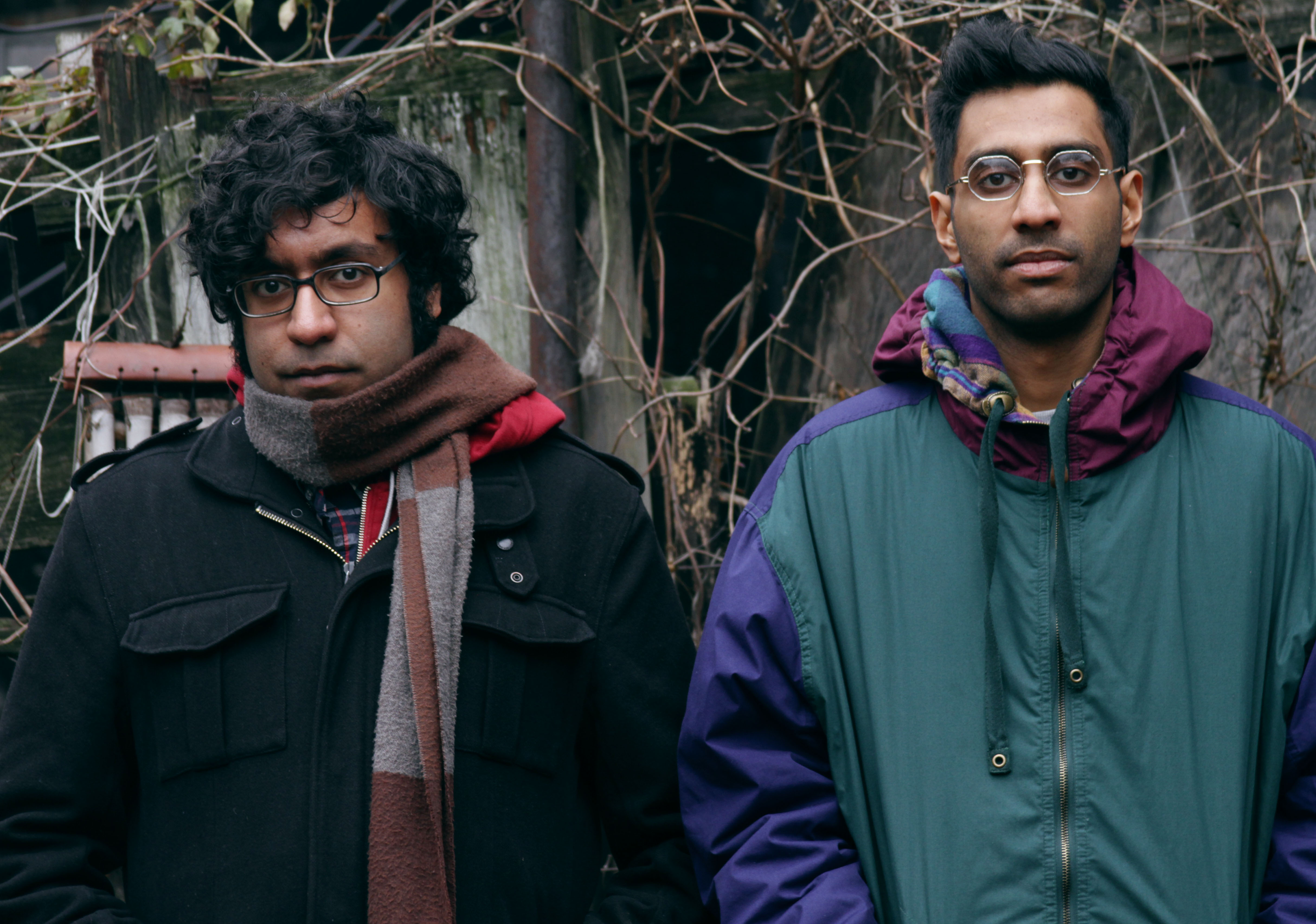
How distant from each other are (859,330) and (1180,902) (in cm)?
193

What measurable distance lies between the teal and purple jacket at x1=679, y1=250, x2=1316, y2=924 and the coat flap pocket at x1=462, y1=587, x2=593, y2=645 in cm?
22

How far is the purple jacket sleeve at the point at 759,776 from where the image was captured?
1713 mm

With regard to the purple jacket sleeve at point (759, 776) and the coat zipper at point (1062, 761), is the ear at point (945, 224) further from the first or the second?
the purple jacket sleeve at point (759, 776)

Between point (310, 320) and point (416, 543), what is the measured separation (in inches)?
15.3

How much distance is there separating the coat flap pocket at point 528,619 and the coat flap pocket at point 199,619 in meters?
0.29

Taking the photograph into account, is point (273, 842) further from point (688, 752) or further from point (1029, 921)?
point (1029, 921)

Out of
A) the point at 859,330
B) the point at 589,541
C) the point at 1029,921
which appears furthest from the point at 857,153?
the point at 1029,921

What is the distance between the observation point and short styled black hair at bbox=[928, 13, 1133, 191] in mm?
1935

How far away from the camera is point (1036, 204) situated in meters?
1.85

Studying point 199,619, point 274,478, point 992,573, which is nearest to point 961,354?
point 992,573

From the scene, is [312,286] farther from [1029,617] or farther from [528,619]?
[1029,617]

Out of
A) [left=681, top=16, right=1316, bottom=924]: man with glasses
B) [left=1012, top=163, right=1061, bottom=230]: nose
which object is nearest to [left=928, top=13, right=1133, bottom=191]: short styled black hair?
[left=681, top=16, right=1316, bottom=924]: man with glasses

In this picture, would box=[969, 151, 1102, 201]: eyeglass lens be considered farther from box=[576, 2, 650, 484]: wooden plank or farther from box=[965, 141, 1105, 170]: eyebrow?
box=[576, 2, 650, 484]: wooden plank

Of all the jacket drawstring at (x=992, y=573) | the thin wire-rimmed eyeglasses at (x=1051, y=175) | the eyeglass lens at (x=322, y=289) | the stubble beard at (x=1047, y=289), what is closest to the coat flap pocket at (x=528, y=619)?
the eyeglass lens at (x=322, y=289)
